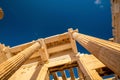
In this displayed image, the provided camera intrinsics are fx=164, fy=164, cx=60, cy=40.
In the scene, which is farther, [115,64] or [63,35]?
[63,35]

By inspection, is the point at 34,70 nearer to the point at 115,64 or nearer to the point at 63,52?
the point at 63,52

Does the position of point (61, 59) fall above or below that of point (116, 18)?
below

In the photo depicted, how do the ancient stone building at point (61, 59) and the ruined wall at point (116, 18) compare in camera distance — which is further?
the ruined wall at point (116, 18)

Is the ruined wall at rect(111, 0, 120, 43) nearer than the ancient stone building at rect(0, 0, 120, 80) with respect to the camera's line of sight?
No

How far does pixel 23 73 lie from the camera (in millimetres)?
11188

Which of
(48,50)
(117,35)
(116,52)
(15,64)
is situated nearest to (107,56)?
(116,52)

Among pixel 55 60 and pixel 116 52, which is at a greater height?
pixel 116 52

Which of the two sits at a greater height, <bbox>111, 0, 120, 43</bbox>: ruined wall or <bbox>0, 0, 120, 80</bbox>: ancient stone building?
<bbox>111, 0, 120, 43</bbox>: ruined wall

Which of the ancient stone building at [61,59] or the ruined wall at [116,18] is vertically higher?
the ruined wall at [116,18]

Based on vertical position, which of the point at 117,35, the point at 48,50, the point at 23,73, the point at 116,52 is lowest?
the point at 23,73

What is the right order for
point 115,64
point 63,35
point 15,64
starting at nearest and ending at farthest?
point 115,64
point 15,64
point 63,35

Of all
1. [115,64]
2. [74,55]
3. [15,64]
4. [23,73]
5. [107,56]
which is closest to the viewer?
[115,64]

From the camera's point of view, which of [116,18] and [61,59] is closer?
[116,18]

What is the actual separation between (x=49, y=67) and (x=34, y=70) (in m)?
1.06
